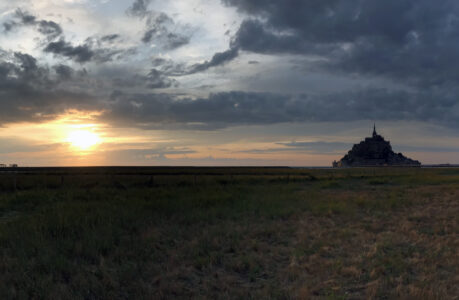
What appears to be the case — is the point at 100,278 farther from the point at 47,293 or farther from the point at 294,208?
the point at 294,208

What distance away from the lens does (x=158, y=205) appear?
17.4 meters

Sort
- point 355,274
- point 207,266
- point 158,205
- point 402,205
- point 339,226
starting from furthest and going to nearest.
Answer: point 402,205 → point 158,205 → point 339,226 → point 207,266 → point 355,274

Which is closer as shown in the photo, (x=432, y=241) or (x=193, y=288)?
(x=193, y=288)

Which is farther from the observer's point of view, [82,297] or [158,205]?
[158,205]

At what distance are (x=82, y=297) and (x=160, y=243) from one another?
14.1 feet

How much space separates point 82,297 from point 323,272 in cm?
551

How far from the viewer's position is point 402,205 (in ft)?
63.3

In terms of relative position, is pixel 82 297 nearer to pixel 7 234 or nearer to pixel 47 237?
pixel 47 237

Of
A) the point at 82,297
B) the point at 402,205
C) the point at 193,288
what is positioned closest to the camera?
the point at 82,297

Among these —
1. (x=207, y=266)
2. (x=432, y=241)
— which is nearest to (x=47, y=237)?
(x=207, y=266)

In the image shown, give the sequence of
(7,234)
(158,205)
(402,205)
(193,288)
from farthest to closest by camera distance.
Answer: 1. (402,205)
2. (158,205)
3. (7,234)
4. (193,288)

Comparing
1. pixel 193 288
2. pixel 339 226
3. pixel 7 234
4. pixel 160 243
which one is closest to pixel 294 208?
pixel 339 226

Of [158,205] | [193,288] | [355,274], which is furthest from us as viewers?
[158,205]

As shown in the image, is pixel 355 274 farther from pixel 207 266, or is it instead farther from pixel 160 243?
pixel 160 243
